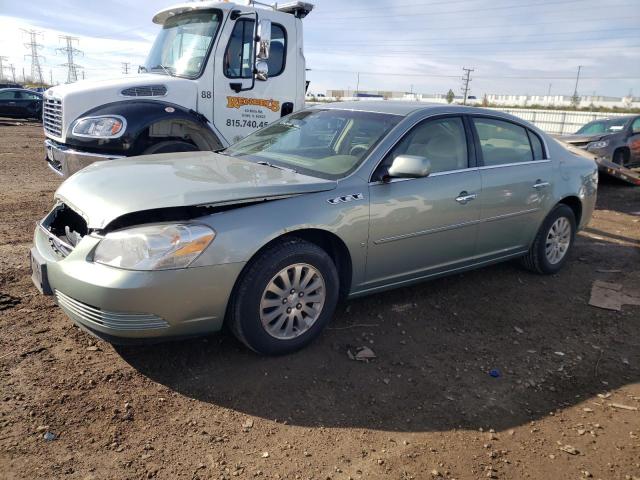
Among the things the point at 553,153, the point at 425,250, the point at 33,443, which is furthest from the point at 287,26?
the point at 33,443

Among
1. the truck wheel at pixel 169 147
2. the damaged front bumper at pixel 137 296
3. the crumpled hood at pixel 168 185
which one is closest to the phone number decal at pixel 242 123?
the truck wheel at pixel 169 147

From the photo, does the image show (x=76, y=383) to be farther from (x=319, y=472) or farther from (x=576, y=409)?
(x=576, y=409)

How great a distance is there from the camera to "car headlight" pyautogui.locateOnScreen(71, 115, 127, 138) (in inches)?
227

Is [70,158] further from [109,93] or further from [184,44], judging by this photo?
[184,44]

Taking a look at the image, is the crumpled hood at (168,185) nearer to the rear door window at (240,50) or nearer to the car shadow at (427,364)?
the car shadow at (427,364)

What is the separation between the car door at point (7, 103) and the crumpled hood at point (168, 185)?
82.4 feet

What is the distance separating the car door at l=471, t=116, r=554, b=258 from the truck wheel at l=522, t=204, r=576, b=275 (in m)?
0.16

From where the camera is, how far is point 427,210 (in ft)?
13.2

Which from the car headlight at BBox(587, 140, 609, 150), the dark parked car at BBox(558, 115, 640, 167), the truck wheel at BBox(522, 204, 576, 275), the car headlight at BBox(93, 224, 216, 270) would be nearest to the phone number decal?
the truck wheel at BBox(522, 204, 576, 275)

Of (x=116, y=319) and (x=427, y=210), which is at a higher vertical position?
(x=427, y=210)

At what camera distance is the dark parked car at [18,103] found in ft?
81.6

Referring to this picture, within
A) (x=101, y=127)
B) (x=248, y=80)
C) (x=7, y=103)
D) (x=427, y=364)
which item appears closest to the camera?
(x=427, y=364)

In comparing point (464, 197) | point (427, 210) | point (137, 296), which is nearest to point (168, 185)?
point (137, 296)

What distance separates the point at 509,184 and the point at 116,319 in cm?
345
